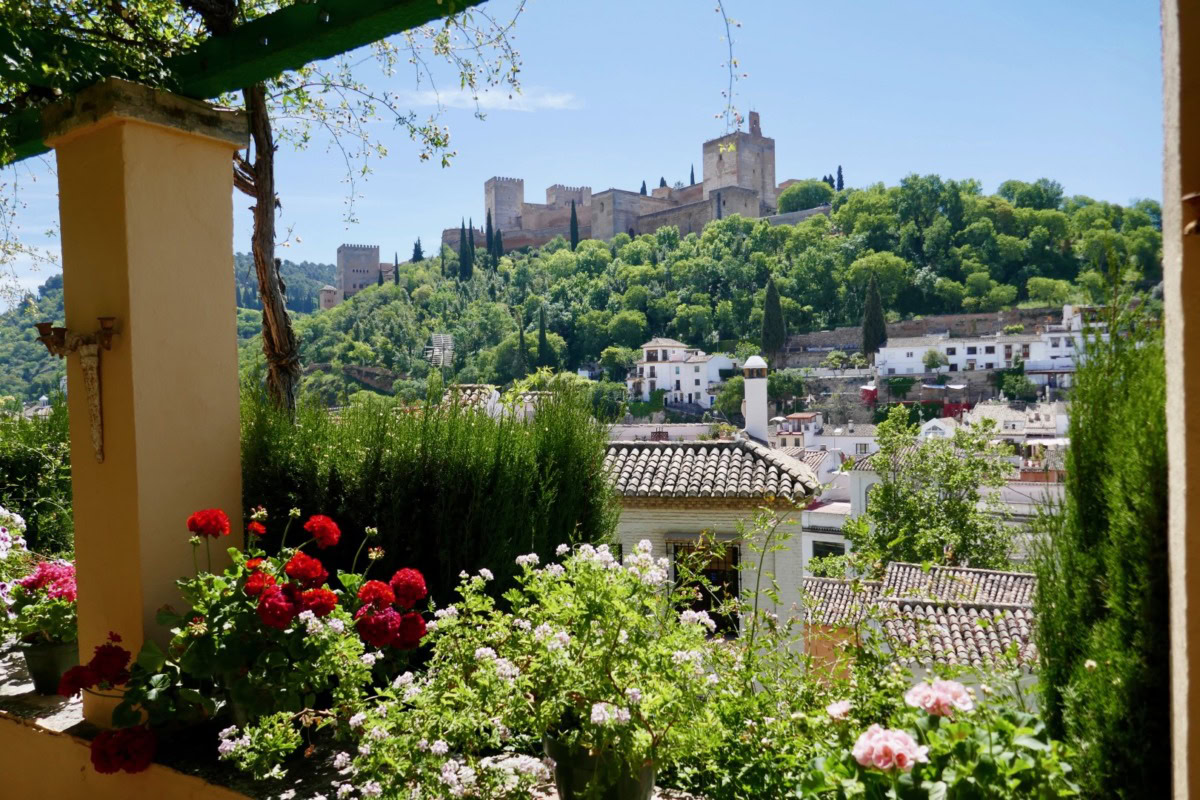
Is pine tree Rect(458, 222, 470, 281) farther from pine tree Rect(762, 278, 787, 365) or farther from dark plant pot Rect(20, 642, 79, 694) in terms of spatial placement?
dark plant pot Rect(20, 642, 79, 694)

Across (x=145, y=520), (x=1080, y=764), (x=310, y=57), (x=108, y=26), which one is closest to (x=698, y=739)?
(x=1080, y=764)

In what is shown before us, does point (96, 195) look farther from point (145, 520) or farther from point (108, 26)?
point (145, 520)

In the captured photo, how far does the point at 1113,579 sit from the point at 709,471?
26.7 feet

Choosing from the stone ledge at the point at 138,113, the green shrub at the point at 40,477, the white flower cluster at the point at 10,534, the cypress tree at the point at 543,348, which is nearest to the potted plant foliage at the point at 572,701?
the stone ledge at the point at 138,113

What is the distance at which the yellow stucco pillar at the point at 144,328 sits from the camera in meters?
2.42

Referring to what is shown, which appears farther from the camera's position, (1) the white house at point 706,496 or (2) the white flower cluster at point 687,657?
(1) the white house at point 706,496

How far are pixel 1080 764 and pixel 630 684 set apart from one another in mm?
833

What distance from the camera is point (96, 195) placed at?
2.49 m

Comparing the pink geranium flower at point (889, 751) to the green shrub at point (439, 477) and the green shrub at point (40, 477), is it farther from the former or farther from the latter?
the green shrub at point (40, 477)

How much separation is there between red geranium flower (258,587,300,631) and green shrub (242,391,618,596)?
0.65 meters

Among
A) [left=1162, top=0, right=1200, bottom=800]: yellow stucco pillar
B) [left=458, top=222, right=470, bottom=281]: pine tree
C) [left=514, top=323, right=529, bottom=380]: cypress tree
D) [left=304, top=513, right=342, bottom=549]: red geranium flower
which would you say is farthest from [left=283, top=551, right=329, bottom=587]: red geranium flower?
[left=458, top=222, right=470, bottom=281]: pine tree

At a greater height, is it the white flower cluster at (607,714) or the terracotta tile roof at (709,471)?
the white flower cluster at (607,714)

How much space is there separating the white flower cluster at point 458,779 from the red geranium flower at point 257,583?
2.38 ft

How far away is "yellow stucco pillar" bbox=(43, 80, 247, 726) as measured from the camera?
242 cm
